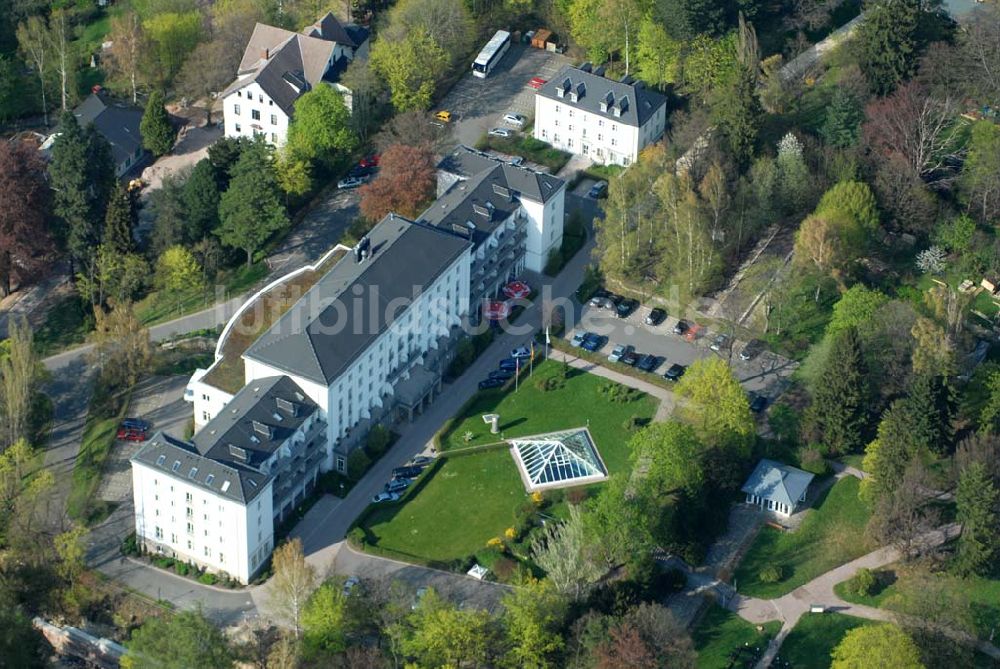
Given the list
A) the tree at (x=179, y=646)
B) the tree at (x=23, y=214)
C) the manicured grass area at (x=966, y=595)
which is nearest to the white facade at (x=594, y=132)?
the tree at (x=23, y=214)

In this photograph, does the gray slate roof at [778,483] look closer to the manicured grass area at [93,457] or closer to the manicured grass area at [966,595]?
the manicured grass area at [966,595]

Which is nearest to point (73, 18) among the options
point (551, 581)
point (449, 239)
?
point (449, 239)

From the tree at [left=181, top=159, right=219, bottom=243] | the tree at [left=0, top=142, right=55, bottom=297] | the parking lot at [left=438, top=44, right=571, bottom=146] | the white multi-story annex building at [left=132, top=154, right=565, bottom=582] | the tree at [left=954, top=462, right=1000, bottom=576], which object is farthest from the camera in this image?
the parking lot at [left=438, top=44, right=571, bottom=146]

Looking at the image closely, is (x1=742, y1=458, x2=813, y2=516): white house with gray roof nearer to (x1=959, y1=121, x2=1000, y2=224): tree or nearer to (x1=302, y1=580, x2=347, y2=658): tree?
(x1=302, y1=580, x2=347, y2=658): tree

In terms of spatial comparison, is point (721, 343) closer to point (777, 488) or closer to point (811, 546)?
point (777, 488)

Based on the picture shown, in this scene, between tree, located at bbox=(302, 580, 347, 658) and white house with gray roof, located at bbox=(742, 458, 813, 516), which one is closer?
tree, located at bbox=(302, 580, 347, 658)

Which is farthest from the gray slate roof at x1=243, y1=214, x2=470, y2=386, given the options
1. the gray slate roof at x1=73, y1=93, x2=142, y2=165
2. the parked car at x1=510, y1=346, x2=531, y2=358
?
the gray slate roof at x1=73, y1=93, x2=142, y2=165

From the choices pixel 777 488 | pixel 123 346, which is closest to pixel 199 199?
pixel 123 346
